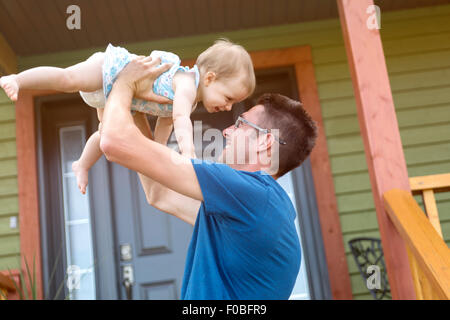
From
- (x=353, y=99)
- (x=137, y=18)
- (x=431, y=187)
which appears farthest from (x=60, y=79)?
(x=353, y=99)

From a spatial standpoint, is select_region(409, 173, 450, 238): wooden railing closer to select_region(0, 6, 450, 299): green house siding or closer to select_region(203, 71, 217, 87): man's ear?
select_region(203, 71, 217, 87): man's ear

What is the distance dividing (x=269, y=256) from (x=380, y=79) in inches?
48.4

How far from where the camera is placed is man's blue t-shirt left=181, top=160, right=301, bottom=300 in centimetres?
118

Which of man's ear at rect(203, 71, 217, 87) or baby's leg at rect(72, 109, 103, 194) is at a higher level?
man's ear at rect(203, 71, 217, 87)

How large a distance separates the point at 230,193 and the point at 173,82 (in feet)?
0.92

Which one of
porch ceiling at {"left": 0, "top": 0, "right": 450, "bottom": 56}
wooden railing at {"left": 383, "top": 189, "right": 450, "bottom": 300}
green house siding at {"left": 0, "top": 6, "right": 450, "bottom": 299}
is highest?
porch ceiling at {"left": 0, "top": 0, "right": 450, "bottom": 56}

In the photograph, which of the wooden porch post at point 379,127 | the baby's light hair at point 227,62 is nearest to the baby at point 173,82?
the baby's light hair at point 227,62

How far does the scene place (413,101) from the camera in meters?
3.65

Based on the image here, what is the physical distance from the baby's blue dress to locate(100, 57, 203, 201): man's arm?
0.12 feet

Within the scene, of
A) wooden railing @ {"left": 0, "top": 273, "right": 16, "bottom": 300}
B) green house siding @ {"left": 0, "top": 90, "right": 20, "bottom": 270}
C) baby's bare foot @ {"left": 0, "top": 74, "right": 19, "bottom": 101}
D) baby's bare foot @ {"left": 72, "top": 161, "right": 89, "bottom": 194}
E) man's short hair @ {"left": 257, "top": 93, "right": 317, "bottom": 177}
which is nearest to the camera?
baby's bare foot @ {"left": 0, "top": 74, "right": 19, "bottom": 101}

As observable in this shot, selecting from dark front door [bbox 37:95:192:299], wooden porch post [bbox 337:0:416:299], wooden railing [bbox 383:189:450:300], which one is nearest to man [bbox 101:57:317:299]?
wooden railing [bbox 383:189:450:300]

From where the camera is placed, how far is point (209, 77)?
3.97ft

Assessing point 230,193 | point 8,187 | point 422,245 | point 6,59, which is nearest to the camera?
point 230,193

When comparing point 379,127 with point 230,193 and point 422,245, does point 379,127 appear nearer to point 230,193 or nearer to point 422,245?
point 422,245
